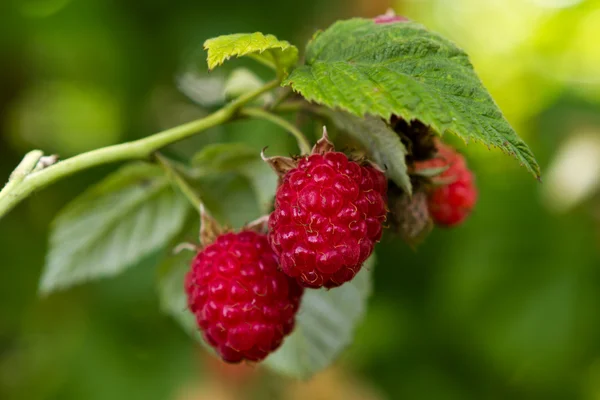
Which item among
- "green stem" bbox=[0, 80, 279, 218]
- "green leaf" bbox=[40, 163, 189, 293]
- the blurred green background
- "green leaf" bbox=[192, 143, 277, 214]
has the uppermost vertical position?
"green stem" bbox=[0, 80, 279, 218]

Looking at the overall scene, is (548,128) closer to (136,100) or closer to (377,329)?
(377,329)

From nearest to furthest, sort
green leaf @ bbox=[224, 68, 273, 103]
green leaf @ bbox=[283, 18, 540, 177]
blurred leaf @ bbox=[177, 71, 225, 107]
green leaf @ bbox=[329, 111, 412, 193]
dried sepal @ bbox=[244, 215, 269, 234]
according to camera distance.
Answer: green leaf @ bbox=[283, 18, 540, 177], green leaf @ bbox=[329, 111, 412, 193], dried sepal @ bbox=[244, 215, 269, 234], green leaf @ bbox=[224, 68, 273, 103], blurred leaf @ bbox=[177, 71, 225, 107]

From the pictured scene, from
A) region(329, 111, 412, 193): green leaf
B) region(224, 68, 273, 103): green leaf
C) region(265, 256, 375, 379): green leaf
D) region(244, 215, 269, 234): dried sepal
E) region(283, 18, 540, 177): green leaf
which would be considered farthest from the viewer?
region(265, 256, 375, 379): green leaf

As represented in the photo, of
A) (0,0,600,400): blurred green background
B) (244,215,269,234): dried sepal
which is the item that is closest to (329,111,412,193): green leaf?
(244,215,269,234): dried sepal

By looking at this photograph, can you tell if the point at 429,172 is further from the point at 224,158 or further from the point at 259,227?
the point at 224,158

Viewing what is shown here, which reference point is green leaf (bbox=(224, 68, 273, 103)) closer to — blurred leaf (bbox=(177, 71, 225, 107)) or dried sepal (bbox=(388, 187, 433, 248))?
dried sepal (bbox=(388, 187, 433, 248))

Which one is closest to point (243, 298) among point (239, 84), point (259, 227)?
point (259, 227)
